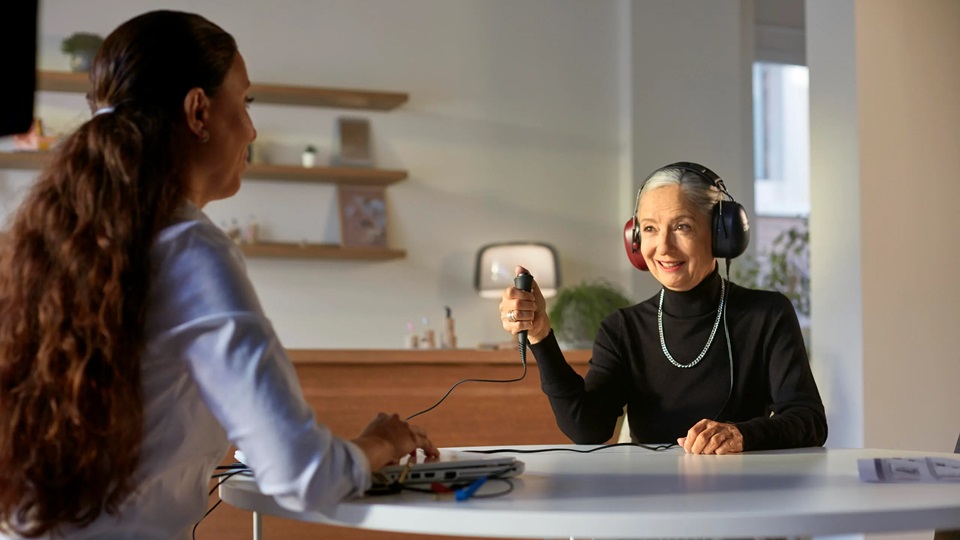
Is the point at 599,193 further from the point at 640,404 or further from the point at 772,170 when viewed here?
the point at 640,404

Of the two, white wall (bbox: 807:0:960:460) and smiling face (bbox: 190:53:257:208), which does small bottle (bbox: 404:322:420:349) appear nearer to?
white wall (bbox: 807:0:960:460)

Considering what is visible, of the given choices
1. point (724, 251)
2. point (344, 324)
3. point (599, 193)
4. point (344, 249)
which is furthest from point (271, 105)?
point (724, 251)

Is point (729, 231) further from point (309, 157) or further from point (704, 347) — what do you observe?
point (309, 157)

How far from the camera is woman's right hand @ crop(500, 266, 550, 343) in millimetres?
1785

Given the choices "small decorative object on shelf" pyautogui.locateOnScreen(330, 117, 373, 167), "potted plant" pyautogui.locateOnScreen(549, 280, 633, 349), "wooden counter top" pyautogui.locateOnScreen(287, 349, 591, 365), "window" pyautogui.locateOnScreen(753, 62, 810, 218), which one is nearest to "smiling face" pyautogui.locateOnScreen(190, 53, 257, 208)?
"wooden counter top" pyautogui.locateOnScreen(287, 349, 591, 365)

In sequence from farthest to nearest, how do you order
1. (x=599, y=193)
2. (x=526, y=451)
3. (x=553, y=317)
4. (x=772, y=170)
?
1. (x=772, y=170)
2. (x=599, y=193)
3. (x=553, y=317)
4. (x=526, y=451)

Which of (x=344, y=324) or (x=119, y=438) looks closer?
(x=119, y=438)

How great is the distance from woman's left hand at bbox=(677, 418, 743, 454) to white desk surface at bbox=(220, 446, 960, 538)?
0.79 ft

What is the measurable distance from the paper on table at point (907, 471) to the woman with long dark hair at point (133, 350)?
0.60m

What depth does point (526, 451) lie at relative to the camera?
1777 millimetres

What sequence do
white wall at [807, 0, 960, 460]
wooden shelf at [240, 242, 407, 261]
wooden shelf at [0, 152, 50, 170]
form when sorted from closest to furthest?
white wall at [807, 0, 960, 460], wooden shelf at [0, 152, 50, 170], wooden shelf at [240, 242, 407, 261]

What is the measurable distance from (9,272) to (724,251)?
127 cm

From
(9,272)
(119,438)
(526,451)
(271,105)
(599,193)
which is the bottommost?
(526,451)

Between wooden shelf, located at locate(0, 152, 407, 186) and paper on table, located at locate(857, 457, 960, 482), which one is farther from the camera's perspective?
wooden shelf, located at locate(0, 152, 407, 186)
